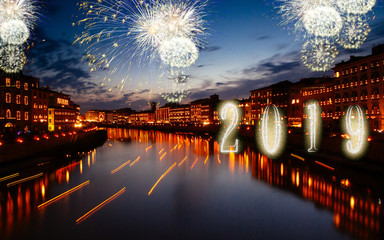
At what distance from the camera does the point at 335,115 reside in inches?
2923

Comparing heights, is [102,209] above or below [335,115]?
below

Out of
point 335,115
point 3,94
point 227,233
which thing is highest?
point 3,94

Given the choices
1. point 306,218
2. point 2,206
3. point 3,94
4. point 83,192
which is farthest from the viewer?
point 3,94

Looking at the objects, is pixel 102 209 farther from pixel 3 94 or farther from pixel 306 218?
pixel 3 94

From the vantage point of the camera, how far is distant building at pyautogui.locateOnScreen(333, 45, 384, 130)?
59312 mm

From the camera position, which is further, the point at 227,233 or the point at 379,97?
the point at 379,97

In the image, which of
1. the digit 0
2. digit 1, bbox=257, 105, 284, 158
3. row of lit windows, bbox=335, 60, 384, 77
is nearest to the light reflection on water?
digit 1, bbox=257, 105, 284, 158

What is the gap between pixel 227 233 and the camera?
13.0 metres

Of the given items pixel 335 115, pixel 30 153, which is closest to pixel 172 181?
pixel 30 153

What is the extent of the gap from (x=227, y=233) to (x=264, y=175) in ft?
46.0

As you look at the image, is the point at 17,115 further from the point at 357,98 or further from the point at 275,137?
the point at 357,98

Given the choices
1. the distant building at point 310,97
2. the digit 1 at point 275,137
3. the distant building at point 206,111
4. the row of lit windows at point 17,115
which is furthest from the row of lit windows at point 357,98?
the distant building at point 206,111

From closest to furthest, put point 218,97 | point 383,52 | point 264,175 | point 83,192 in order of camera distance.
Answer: point 83,192 → point 264,175 → point 383,52 → point 218,97

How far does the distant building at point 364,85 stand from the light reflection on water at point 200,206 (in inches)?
1841
